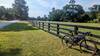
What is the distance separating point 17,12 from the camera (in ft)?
404

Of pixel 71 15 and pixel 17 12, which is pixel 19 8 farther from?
pixel 71 15

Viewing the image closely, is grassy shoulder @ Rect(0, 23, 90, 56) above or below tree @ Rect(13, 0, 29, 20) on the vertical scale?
below

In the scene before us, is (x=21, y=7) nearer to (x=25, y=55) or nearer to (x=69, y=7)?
(x=69, y=7)

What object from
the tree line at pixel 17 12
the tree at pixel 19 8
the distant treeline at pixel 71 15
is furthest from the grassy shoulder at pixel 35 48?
the tree line at pixel 17 12

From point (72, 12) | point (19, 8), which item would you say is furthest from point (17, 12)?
point (72, 12)

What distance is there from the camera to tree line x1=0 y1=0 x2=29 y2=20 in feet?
402

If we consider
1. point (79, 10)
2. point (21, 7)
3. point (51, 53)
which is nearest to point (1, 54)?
point (51, 53)

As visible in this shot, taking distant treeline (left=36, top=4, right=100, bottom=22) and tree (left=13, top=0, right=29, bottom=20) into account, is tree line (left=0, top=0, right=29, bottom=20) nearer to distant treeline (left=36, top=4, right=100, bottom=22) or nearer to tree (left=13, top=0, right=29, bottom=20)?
tree (left=13, top=0, right=29, bottom=20)

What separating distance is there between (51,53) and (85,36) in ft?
5.46

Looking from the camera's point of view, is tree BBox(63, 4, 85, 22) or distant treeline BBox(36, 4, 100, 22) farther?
tree BBox(63, 4, 85, 22)

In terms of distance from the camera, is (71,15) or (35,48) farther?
(71,15)

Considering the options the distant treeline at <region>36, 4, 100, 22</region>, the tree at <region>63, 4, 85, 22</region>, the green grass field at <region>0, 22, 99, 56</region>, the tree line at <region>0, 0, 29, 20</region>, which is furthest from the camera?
the tree line at <region>0, 0, 29, 20</region>

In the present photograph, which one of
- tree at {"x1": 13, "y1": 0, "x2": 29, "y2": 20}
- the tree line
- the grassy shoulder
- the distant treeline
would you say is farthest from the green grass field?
the tree line

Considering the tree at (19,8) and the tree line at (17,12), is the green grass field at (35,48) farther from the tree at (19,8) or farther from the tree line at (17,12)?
the tree line at (17,12)
